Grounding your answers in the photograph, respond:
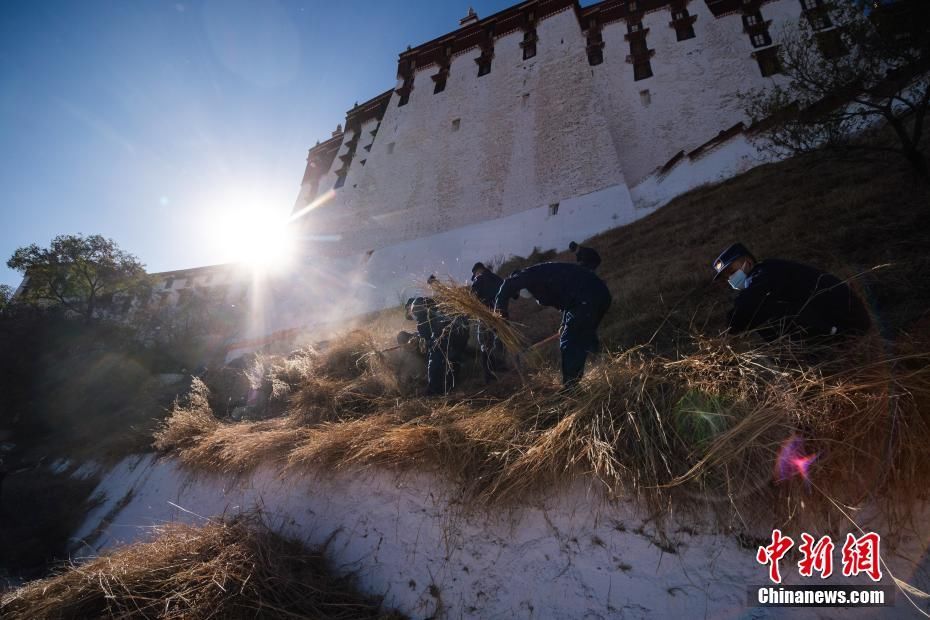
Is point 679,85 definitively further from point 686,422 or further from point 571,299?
point 686,422

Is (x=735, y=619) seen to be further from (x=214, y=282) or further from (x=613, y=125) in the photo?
(x=214, y=282)

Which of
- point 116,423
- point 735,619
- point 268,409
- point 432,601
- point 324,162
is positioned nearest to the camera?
point 735,619

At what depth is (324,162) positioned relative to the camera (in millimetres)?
25625

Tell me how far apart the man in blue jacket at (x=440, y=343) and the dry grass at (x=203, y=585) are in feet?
7.04

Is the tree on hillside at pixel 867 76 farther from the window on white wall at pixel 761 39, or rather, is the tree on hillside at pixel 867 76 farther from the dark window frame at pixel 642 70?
the window on white wall at pixel 761 39

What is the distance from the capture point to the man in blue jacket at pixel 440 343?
458 centimetres

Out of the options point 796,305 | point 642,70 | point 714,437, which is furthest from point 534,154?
point 714,437

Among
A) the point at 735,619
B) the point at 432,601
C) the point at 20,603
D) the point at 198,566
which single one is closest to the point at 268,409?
the point at 20,603

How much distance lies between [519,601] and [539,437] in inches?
35.8

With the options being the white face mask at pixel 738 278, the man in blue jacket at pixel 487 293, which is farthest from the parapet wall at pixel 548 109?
the white face mask at pixel 738 278

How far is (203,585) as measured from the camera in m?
2.48

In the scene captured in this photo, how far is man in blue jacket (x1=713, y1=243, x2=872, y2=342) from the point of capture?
96.1 inches

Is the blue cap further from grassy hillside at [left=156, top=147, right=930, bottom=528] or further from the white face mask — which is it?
grassy hillside at [left=156, top=147, right=930, bottom=528]

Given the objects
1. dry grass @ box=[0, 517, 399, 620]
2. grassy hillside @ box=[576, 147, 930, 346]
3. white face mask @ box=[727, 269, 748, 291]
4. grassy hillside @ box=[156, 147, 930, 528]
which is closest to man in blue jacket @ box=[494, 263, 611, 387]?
grassy hillside @ box=[156, 147, 930, 528]
